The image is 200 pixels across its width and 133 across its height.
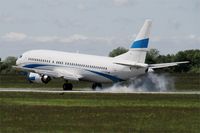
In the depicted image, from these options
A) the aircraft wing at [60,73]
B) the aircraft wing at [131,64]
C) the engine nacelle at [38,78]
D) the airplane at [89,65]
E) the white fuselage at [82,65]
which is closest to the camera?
the aircraft wing at [131,64]

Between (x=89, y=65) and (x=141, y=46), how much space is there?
263 inches

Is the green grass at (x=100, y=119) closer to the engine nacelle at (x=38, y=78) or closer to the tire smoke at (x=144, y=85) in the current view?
the tire smoke at (x=144, y=85)

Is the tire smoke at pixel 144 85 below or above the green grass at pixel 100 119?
above

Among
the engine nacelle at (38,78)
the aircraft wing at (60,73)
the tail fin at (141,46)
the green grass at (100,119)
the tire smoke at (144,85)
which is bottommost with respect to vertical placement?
the green grass at (100,119)

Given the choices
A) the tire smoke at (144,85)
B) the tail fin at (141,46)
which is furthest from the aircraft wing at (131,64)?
the tire smoke at (144,85)

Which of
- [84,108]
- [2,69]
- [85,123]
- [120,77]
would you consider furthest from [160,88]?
[2,69]

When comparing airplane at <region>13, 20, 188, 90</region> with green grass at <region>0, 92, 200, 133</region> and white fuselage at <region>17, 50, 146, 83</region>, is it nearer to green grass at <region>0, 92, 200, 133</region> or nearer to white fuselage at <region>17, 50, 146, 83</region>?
white fuselage at <region>17, 50, 146, 83</region>

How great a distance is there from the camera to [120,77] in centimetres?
7694

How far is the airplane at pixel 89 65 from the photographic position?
2982 inches

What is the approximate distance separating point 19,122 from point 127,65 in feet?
137

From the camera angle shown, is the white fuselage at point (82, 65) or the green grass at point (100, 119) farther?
the white fuselage at point (82, 65)

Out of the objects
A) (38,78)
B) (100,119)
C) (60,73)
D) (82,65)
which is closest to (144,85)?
(82,65)

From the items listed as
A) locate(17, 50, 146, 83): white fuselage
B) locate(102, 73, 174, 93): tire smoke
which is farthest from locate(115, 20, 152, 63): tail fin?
locate(102, 73, 174, 93): tire smoke

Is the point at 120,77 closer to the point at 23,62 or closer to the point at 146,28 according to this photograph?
the point at 146,28
